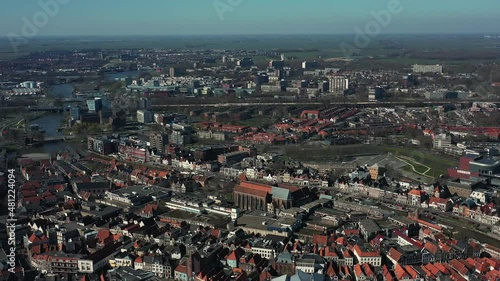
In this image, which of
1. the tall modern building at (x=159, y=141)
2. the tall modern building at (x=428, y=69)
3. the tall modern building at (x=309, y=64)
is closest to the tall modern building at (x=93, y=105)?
the tall modern building at (x=159, y=141)

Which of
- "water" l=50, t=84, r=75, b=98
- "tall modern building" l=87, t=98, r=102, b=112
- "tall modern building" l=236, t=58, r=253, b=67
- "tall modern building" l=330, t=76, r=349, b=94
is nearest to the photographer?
"tall modern building" l=87, t=98, r=102, b=112

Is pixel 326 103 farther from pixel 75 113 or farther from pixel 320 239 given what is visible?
pixel 320 239

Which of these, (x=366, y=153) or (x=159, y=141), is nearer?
(x=366, y=153)

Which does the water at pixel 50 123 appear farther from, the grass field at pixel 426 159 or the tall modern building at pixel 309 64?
the tall modern building at pixel 309 64

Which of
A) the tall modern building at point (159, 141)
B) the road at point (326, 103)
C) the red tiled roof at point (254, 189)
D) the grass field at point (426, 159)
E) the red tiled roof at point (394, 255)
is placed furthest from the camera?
the road at point (326, 103)

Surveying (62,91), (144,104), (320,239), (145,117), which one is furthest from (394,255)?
(62,91)

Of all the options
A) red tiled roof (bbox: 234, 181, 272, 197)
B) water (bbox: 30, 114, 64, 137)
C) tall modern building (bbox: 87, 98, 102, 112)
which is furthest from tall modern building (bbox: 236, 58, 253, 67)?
red tiled roof (bbox: 234, 181, 272, 197)

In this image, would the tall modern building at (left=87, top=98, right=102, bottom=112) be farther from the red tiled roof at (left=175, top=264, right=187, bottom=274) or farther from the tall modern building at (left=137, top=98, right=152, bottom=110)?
the red tiled roof at (left=175, top=264, right=187, bottom=274)

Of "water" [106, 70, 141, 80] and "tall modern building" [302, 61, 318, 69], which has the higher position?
"tall modern building" [302, 61, 318, 69]
